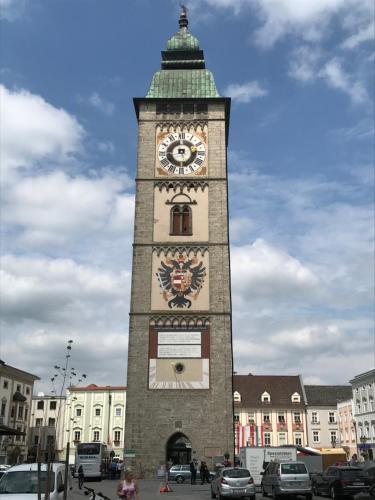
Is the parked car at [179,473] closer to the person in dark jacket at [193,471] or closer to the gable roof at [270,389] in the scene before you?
the person in dark jacket at [193,471]

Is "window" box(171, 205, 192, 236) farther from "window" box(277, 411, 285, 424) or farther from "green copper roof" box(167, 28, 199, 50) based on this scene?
"window" box(277, 411, 285, 424)

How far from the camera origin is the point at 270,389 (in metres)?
77.2

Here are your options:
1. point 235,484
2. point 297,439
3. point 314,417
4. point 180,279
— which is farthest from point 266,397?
point 235,484

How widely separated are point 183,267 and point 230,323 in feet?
16.3

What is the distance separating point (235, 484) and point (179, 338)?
15758 mm

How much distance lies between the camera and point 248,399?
249ft

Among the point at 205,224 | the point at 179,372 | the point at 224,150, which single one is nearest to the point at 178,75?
the point at 224,150

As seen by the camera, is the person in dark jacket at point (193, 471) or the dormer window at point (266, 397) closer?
the person in dark jacket at point (193, 471)

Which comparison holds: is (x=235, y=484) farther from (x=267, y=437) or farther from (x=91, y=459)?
(x=267, y=437)

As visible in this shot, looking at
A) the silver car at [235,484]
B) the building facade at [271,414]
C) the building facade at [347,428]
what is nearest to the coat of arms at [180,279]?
the silver car at [235,484]

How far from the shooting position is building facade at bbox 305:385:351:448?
241 ft

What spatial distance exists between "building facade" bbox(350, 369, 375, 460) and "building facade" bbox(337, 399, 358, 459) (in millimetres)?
2899

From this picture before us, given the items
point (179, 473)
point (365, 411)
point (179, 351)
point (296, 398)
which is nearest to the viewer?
point (179, 473)

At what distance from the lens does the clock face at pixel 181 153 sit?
41.1 metres
